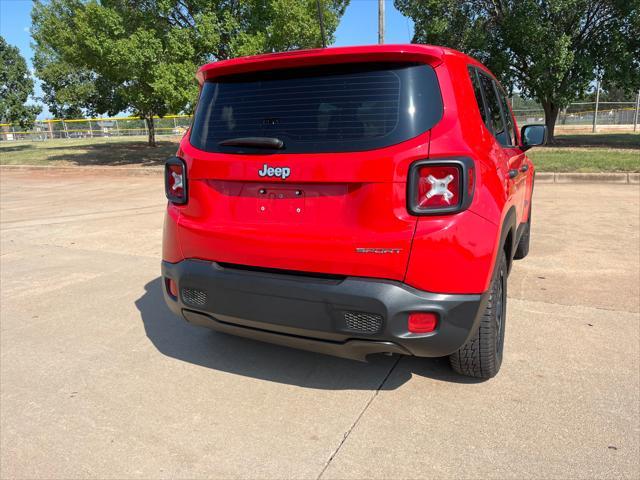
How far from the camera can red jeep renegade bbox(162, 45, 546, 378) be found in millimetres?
2248

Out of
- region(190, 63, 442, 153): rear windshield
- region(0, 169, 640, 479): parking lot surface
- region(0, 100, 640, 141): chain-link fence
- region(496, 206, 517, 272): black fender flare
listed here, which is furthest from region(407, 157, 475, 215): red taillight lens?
region(0, 100, 640, 141): chain-link fence

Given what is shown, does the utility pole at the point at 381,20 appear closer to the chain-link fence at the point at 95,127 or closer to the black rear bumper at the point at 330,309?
the black rear bumper at the point at 330,309

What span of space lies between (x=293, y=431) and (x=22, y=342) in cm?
228

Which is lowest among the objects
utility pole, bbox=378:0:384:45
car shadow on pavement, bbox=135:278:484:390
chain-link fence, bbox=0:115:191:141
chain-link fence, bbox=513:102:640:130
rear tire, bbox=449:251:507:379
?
car shadow on pavement, bbox=135:278:484:390

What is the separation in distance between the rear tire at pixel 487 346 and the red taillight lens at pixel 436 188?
21.7 inches

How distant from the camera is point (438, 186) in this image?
222cm

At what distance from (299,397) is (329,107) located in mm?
1570

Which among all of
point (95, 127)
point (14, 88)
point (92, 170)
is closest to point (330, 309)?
point (92, 170)

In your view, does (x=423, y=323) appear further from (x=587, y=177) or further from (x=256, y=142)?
(x=587, y=177)

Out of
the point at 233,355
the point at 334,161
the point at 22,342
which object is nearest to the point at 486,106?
the point at 334,161

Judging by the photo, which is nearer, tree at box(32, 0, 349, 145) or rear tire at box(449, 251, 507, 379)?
rear tire at box(449, 251, 507, 379)

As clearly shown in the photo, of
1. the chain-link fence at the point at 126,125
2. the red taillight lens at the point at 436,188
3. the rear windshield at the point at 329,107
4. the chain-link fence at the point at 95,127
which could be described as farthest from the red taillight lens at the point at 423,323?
the chain-link fence at the point at 95,127

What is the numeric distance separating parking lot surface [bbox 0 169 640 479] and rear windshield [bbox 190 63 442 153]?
1377 millimetres

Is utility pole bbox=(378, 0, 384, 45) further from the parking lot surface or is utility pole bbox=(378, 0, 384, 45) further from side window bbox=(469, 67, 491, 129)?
side window bbox=(469, 67, 491, 129)
